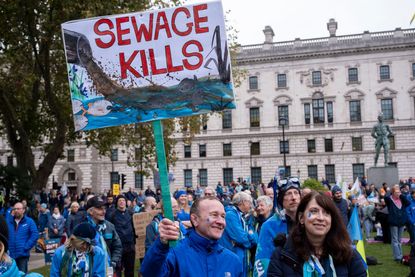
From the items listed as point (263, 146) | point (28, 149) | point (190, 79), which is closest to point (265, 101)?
point (263, 146)

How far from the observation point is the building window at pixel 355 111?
5341cm

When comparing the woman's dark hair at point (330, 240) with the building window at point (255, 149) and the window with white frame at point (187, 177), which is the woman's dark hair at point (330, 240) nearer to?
the building window at point (255, 149)

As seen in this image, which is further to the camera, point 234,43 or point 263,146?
point 263,146

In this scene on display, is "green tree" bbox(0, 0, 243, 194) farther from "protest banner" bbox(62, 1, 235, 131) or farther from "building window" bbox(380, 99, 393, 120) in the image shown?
"building window" bbox(380, 99, 393, 120)

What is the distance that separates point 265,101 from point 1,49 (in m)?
39.0

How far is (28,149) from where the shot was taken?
21.7 metres

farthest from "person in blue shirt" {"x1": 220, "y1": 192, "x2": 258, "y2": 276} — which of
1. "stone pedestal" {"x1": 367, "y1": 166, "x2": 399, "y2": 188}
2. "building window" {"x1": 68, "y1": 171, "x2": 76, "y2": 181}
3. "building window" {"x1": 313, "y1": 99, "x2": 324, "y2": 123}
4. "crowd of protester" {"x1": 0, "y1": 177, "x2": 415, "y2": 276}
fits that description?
"building window" {"x1": 68, "y1": 171, "x2": 76, "y2": 181}

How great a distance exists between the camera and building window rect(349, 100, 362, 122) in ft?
175

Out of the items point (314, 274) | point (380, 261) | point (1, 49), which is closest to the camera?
point (314, 274)

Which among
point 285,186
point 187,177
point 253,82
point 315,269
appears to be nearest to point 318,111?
point 253,82

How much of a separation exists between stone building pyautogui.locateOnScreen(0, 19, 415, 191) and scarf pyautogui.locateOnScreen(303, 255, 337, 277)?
47.4 metres

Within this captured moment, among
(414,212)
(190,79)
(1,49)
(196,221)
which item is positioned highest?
(1,49)

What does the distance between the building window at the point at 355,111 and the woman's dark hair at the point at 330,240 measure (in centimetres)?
5280

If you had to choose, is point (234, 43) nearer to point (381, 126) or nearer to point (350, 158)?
point (381, 126)
